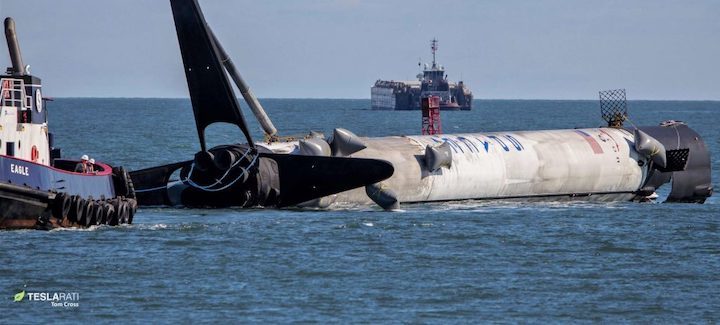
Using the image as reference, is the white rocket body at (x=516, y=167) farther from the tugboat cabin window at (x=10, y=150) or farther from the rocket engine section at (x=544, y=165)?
the tugboat cabin window at (x=10, y=150)

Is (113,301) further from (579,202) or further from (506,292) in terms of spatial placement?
(579,202)

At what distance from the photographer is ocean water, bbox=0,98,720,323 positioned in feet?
91.4

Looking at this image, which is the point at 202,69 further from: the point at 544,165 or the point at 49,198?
the point at 544,165

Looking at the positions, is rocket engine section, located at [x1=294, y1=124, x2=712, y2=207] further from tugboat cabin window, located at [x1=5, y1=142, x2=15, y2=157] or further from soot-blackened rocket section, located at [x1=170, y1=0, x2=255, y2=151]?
tugboat cabin window, located at [x1=5, y1=142, x2=15, y2=157]

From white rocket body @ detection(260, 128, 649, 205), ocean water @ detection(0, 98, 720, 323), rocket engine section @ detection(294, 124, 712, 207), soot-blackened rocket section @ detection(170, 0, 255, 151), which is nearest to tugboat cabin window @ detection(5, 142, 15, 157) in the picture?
ocean water @ detection(0, 98, 720, 323)

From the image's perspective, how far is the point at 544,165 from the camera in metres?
52.7

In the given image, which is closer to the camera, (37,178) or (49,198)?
(37,178)

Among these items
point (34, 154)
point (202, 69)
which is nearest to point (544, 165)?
point (202, 69)

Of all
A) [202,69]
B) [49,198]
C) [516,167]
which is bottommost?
[516,167]

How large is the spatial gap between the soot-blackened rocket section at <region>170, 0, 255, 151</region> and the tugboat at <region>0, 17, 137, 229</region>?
16.8 ft

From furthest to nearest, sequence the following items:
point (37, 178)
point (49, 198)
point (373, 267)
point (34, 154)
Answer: point (34, 154) → point (49, 198) → point (37, 178) → point (373, 267)

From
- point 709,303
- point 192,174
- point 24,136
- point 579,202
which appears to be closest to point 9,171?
point 24,136

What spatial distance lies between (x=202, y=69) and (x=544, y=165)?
14375 millimetres

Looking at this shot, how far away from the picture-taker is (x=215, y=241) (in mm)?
38125
